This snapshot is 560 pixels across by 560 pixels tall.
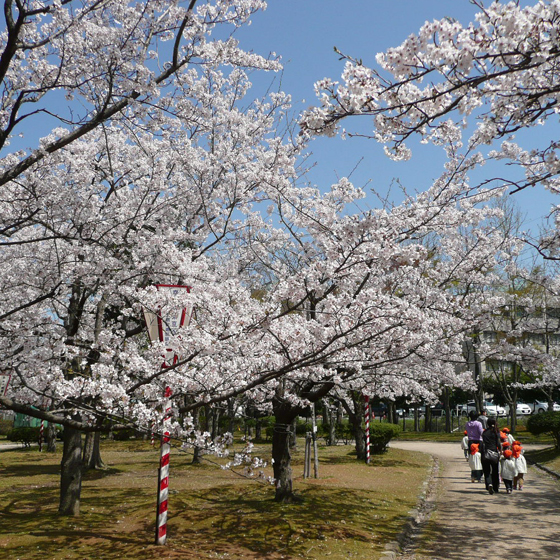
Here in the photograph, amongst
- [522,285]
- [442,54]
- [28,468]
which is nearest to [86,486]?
[28,468]

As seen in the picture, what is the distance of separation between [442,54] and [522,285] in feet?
75.7

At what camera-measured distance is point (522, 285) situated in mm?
24203

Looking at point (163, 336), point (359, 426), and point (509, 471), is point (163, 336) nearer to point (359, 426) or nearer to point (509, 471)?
point (509, 471)

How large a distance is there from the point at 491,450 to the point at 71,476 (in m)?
8.47

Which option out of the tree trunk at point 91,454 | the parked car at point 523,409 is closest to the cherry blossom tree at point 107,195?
the tree trunk at point 91,454

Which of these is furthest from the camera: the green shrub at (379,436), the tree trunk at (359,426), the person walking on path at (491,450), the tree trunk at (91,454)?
the green shrub at (379,436)

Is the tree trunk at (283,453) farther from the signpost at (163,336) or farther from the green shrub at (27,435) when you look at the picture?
the green shrub at (27,435)

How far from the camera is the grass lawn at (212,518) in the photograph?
683 centimetres

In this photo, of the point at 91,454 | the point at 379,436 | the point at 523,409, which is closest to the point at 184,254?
the point at 91,454

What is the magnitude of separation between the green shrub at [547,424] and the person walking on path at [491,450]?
6.88 metres

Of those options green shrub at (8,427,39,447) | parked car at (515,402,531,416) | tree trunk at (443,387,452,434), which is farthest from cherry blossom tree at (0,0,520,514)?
parked car at (515,402,531,416)

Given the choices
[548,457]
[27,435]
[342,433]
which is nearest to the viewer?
[548,457]

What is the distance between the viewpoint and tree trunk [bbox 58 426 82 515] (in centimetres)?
899

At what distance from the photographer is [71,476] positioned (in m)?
9.14
